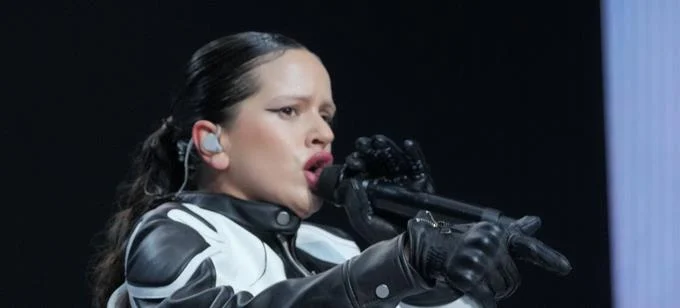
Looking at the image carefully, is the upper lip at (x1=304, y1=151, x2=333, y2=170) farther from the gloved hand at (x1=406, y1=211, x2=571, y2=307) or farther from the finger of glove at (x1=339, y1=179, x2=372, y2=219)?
the gloved hand at (x1=406, y1=211, x2=571, y2=307)

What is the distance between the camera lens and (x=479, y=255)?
3.37 ft

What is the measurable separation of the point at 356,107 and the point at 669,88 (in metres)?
0.50

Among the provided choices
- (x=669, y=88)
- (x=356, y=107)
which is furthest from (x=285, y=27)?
(x=669, y=88)

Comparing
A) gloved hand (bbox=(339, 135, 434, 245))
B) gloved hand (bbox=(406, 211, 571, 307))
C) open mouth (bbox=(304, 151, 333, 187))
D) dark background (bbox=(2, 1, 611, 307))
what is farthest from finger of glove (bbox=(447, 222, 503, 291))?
dark background (bbox=(2, 1, 611, 307))

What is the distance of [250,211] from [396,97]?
0.81 meters

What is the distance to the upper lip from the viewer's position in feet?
4.45

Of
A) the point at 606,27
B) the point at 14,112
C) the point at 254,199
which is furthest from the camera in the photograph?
the point at 606,27

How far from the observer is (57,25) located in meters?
1.86

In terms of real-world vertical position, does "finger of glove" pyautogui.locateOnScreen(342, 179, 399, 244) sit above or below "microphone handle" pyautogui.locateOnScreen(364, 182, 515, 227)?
below

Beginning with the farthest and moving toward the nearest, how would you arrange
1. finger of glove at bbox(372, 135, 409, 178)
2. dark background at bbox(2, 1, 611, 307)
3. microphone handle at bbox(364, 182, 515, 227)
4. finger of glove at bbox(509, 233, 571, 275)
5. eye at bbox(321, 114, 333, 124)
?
dark background at bbox(2, 1, 611, 307)
eye at bbox(321, 114, 333, 124)
finger of glove at bbox(372, 135, 409, 178)
microphone handle at bbox(364, 182, 515, 227)
finger of glove at bbox(509, 233, 571, 275)

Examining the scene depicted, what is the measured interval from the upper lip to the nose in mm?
11

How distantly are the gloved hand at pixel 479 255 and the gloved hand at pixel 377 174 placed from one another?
213mm

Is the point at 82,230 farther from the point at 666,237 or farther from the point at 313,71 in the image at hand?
the point at 666,237

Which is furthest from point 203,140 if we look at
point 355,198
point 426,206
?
point 426,206
